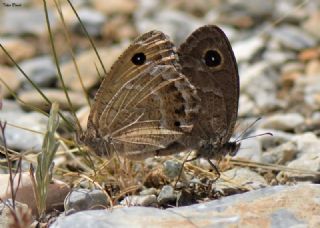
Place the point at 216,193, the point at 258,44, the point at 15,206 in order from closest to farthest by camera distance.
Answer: the point at 15,206 → the point at 216,193 → the point at 258,44

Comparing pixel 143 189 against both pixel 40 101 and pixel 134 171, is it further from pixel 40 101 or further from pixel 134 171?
pixel 40 101

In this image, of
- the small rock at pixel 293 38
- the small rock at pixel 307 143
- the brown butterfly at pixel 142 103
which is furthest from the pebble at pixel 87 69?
the brown butterfly at pixel 142 103

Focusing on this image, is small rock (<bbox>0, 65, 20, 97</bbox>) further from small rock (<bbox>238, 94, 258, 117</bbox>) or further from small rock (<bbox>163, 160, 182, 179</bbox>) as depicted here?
small rock (<bbox>163, 160, 182, 179</bbox>)

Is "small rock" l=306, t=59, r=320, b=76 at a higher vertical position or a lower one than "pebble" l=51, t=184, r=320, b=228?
higher

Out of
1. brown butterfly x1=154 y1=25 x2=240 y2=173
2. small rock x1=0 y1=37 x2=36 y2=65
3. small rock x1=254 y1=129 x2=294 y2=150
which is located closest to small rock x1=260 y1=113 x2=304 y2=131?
small rock x1=254 y1=129 x2=294 y2=150

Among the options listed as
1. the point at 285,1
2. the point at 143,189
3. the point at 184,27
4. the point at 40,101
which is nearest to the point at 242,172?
the point at 143,189

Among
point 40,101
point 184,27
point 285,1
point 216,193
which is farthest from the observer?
point 285,1
